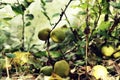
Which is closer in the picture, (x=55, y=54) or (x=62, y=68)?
(x=62, y=68)

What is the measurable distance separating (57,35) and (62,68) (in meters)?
0.17

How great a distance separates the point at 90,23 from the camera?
1.55 m

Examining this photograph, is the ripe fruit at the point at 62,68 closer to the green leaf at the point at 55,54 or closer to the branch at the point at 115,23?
the green leaf at the point at 55,54

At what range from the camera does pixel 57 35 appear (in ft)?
4.99

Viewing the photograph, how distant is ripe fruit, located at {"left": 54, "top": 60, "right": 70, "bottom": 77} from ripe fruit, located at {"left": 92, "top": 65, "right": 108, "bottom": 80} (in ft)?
0.35

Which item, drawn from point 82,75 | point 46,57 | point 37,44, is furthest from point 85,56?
point 37,44

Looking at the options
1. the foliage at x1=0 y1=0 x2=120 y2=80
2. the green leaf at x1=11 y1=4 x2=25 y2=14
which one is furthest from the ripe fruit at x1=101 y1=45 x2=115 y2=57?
the green leaf at x1=11 y1=4 x2=25 y2=14

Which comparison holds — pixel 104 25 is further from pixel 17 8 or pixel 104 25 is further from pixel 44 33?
pixel 17 8

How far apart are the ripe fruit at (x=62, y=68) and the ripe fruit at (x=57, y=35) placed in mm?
128

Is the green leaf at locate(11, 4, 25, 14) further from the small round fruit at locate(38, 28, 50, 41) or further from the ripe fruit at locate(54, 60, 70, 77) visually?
the ripe fruit at locate(54, 60, 70, 77)

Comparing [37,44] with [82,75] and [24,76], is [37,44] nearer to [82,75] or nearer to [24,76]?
[24,76]

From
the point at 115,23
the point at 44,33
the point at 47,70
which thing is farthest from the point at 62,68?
the point at 115,23

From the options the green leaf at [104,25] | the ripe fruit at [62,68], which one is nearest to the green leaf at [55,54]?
the ripe fruit at [62,68]

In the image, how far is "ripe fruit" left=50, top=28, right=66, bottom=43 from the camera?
1520mm
